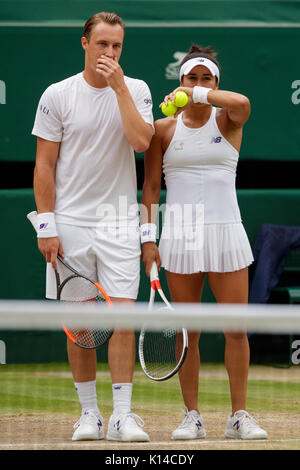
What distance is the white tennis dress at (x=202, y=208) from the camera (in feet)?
12.2

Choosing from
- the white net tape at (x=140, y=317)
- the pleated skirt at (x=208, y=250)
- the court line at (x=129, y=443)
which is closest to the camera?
the white net tape at (x=140, y=317)

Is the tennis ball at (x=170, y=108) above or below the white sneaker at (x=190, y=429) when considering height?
above

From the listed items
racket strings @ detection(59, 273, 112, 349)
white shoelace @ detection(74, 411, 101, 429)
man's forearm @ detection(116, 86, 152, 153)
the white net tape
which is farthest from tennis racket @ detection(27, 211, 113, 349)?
the white net tape

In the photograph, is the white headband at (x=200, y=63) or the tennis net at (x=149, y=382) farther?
the white headband at (x=200, y=63)

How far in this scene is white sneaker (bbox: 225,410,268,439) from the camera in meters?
3.63

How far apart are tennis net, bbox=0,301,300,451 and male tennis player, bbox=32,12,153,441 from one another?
281mm

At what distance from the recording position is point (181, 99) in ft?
11.6

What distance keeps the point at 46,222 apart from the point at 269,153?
290 centimetres

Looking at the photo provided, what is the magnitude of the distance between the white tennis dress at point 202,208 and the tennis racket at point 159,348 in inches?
6.4

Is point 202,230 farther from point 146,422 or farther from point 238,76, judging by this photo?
point 238,76

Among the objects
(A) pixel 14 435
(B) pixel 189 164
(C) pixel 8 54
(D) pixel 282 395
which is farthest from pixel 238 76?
(A) pixel 14 435

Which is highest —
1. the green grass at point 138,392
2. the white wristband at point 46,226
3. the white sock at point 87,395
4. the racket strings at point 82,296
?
the white wristband at point 46,226

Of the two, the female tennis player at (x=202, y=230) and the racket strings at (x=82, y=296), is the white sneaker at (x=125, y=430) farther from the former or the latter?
the racket strings at (x=82, y=296)

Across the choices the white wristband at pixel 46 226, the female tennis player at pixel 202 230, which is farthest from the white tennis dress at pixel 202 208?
the white wristband at pixel 46 226
